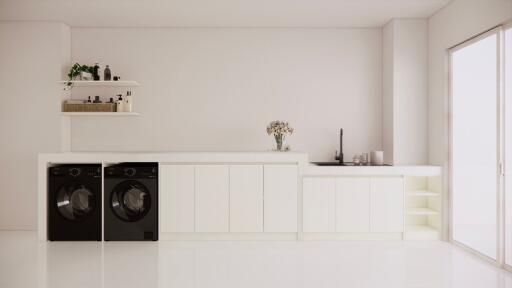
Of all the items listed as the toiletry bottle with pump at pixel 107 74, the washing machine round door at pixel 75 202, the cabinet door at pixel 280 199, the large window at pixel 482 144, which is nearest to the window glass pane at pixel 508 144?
the large window at pixel 482 144

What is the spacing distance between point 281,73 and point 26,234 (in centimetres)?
373

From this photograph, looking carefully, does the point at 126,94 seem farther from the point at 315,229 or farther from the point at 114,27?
the point at 315,229

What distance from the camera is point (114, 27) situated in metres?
5.53

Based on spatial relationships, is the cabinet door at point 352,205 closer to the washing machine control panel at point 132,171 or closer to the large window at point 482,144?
the large window at point 482,144

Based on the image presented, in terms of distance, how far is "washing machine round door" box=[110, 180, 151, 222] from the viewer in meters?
4.72

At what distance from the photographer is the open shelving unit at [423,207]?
4.80 metres

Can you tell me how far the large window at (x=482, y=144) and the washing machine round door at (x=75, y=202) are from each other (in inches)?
158

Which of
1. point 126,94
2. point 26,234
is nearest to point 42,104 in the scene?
point 126,94

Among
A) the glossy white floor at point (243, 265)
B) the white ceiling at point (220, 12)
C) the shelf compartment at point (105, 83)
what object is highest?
the white ceiling at point (220, 12)

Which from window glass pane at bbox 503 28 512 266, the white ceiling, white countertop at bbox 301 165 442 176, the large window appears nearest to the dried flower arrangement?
white countertop at bbox 301 165 442 176

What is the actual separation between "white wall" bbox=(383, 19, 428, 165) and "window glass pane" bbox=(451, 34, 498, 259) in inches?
20.0

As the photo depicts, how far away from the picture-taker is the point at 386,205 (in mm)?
4750

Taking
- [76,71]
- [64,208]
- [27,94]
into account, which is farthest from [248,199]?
[27,94]

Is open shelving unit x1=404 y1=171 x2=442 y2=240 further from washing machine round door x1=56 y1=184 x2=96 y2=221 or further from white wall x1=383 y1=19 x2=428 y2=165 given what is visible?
washing machine round door x1=56 y1=184 x2=96 y2=221
